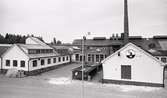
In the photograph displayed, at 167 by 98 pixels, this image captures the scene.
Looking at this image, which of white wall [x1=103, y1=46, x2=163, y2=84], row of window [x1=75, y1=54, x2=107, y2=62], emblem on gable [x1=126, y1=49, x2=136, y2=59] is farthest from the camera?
row of window [x1=75, y1=54, x2=107, y2=62]

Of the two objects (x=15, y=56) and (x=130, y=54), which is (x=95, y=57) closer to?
(x=130, y=54)

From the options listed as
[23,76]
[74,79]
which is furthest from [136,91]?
[23,76]

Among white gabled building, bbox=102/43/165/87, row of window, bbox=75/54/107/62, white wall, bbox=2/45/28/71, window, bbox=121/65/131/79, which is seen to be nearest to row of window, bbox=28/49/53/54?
white wall, bbox=2/45/28/71

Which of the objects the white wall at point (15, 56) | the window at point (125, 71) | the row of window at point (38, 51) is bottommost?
the window at point (125, 71)

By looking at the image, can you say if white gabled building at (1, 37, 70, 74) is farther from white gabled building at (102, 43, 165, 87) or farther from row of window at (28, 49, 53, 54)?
white gabled building at (102, 43, 165, 87)

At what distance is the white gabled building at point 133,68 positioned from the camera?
15414 millimetres

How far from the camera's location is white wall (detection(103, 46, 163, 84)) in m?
15.4

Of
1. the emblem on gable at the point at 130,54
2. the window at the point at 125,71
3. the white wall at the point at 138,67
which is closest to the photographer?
the white wall at the point at 138,67

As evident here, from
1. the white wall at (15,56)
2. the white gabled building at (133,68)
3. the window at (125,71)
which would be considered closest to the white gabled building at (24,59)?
the white wall at (15,56)

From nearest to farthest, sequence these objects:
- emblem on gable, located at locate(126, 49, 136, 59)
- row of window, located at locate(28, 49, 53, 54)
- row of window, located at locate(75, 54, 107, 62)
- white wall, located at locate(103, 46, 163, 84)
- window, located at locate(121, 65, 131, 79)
Answer: white wall, located at locate(103, 46, 163, 84), emblem on gable, located at locate(126, 49, 136, 59), window, located at locate(121, 65, 131, 79), row of window, located at locate(28, 49, 53, 54), row of window, located at locate(75, 54, 107, 62)

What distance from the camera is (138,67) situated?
16.0 m

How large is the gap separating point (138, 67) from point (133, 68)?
0.58 metres

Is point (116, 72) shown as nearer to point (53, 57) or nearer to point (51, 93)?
point (51, 93)

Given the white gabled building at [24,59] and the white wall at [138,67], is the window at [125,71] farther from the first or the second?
the white gabled building at [24,59]
